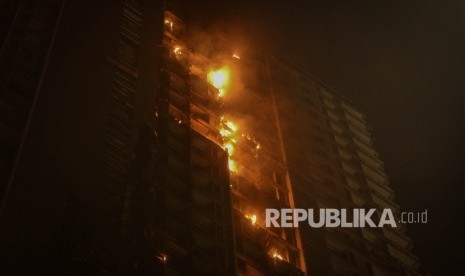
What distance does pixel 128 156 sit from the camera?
18.5m

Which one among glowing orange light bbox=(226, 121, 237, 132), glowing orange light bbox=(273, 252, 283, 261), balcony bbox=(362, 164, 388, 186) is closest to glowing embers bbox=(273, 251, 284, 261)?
glowing orange light bbox=(273, 252, 283, 261)

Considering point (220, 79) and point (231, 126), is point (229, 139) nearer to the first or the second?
point (231, 126)

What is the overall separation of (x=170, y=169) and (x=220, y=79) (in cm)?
984

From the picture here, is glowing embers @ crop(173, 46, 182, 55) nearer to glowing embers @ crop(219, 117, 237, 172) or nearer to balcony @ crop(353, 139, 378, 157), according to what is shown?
glowing embers @ crop(219, 117, 237, 172)

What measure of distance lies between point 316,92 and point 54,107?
22472 mm

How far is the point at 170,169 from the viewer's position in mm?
20234

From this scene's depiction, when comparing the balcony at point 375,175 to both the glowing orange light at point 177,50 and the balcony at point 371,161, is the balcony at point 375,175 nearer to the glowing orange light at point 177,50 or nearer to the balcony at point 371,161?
the balcony at point 371,161

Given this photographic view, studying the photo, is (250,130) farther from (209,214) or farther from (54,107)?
(54,107)

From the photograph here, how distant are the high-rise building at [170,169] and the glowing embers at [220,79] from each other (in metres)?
0.11

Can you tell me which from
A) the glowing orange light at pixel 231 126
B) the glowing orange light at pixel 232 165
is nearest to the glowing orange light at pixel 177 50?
the glowing orange light at pixel 231 126

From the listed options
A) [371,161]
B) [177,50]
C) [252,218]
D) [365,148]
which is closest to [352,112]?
[365,148]

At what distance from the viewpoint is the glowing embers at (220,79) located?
92.9ft

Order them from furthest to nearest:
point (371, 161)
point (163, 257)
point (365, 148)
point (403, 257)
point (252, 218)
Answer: point (365, 148), point (371, 161), point (403, 257), point (252, 218), point (163, 257)

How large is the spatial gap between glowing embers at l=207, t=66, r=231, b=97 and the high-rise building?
11 cm
